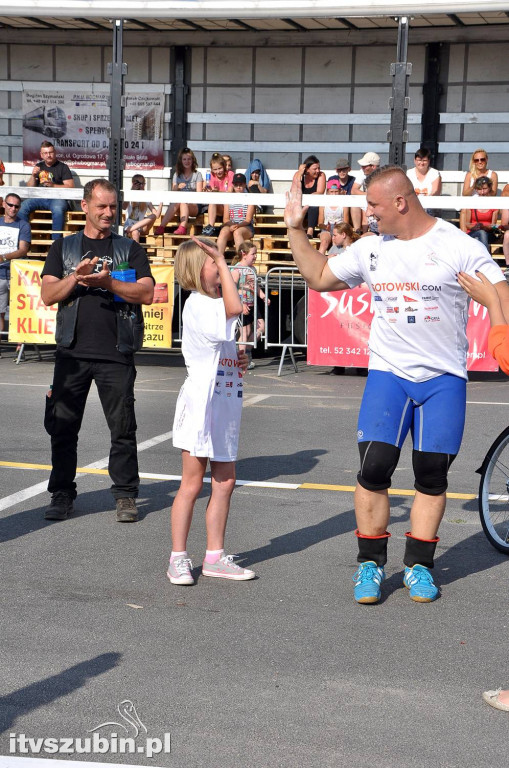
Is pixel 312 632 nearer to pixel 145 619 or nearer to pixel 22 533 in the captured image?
pixel 145 619

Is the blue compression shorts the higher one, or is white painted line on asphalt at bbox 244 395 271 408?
the blue compression shorts

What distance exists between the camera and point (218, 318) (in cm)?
554

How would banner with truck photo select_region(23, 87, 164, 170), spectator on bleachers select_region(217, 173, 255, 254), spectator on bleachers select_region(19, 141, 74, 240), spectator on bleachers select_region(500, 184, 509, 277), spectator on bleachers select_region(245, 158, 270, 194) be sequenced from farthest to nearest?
banner with truck photo select_region(23, 87, 164, 170), spectator on bleachers select_region(245, 158, 270, 194), spectator on bleachers select_region(19, 141, 74, 240), spectator on bleachers select_region(217, 173, 255, 254), spectator on bleachers select_region(500, 184, 509, 277)

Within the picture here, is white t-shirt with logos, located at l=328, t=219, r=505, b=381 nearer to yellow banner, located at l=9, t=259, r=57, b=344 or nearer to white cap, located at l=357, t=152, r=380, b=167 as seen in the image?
yellow banner, located at l=9, t=259, r=57, b=344

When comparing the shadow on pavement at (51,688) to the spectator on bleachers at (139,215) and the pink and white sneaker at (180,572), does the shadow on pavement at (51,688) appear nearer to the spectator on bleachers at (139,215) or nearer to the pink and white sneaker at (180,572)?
the pink and white sneaker at (180,572)

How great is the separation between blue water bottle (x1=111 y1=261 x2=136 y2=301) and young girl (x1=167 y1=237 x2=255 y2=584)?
118 centimetres

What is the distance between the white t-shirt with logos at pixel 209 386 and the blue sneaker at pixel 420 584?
3.57 feet

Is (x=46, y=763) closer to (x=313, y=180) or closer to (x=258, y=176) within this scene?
(x=313, y=180)

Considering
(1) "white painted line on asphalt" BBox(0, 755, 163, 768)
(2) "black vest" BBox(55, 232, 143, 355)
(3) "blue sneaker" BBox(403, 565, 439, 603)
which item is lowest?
(1) "white painted line on asphalt" BBox(0, 755, 163, 768)

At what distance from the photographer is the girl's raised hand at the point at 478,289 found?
485cm

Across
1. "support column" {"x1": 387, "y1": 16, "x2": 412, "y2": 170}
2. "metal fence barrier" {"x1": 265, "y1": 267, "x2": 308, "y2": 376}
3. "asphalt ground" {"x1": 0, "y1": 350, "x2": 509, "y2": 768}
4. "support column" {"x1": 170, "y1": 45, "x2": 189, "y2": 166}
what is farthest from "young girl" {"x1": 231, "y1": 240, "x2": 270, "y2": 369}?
"support column" {"x1": 170, "y1": 45, "x2": 189, "y2": 166}

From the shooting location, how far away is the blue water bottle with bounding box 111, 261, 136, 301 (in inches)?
267

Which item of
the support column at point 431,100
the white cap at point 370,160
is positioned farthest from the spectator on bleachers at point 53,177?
the support column at point 431,100

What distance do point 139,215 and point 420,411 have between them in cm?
1280
